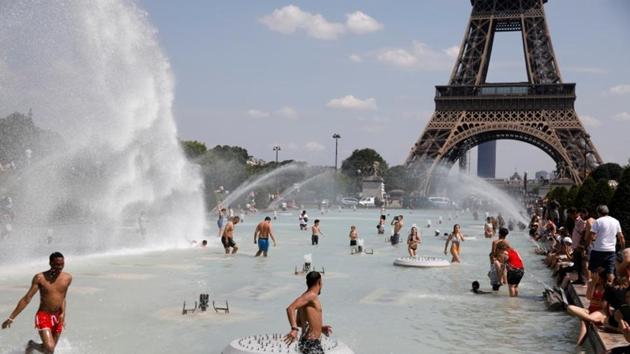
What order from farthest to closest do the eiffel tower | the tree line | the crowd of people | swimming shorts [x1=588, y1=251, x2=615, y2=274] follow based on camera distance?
the eiffel tower < the tree line < swimming shorts [x1=588, y1=251, x2=615, y2=274] < the crowd of people

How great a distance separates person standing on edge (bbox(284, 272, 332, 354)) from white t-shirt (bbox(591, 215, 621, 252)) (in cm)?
815

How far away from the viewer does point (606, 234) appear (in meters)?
14.7

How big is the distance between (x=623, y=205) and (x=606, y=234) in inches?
298

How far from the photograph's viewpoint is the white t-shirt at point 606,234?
1470 centimetres

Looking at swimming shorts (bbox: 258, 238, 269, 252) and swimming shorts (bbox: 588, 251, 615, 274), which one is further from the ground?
swimming shorts (bbox: 588, 251, 615, 274)

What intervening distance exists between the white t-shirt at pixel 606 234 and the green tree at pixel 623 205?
685 cm

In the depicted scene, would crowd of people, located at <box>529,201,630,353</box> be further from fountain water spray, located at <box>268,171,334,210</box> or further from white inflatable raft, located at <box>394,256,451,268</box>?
fountain water spray, located at <box>268,171,334,210</box>

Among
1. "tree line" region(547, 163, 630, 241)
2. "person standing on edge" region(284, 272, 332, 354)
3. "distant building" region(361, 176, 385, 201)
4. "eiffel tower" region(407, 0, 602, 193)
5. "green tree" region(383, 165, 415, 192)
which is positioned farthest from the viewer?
"distant building" region(361, 176, 385, 201)

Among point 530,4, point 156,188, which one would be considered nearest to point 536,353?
point 156,188

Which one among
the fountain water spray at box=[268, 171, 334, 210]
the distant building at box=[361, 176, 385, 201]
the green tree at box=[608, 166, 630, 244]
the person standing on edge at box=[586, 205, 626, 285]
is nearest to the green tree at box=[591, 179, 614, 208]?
the green tree at box=[608, 166, 630, 244]

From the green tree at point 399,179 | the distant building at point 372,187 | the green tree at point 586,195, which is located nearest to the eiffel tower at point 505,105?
the green tree at point 399,179

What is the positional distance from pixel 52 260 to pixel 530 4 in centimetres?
9581

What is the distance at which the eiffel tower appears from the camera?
289 ft

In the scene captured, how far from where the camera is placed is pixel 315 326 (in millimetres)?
8695
